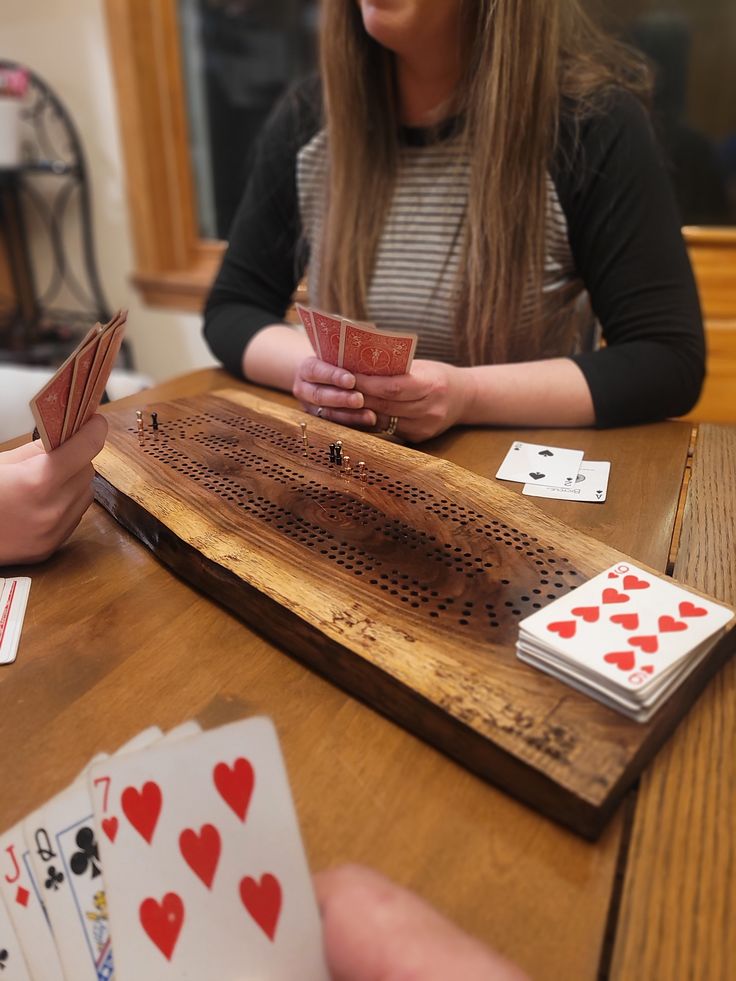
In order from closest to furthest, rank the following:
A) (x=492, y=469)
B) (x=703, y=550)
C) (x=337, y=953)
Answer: (x=337, y=953) → (x=703, y=550) → (x=492, y=469)

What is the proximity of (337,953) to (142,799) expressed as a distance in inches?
5.8

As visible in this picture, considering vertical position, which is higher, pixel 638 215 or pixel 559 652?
pixel 638 215

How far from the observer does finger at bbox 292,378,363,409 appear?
1011 millimetres

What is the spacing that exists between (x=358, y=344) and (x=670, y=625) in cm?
57

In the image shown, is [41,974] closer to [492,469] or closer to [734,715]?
[734,715]

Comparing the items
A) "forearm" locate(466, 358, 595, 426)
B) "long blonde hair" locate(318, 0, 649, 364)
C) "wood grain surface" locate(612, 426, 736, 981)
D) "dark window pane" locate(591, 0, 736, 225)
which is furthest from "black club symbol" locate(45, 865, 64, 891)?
"dark window pane" locate(591, 0, 736, 225)

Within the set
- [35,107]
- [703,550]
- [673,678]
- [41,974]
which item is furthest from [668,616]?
[35,107]

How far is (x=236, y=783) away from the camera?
44 centimetres

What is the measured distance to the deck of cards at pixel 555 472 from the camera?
892mm

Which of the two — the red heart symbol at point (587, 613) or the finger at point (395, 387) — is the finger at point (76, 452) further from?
the red heart symbol at point (587, 613)

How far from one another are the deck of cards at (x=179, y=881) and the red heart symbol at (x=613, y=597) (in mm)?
317

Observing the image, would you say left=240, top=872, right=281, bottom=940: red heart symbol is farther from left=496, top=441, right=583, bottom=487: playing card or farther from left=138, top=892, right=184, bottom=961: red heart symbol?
left=496, top=441, right=583, bottom=487: playing card

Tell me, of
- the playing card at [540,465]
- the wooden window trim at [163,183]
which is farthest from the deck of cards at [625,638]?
the wooden window trim at [163,183]

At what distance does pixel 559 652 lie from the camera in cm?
54
